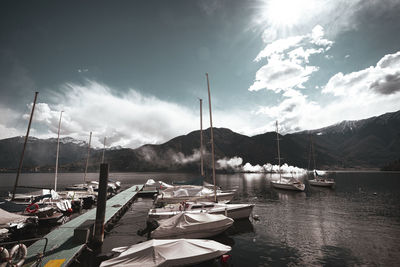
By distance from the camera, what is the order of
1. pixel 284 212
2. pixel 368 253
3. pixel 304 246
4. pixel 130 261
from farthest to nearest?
pixel 284 212, pixel 304 246, pixel 368 253, pixel 130 261

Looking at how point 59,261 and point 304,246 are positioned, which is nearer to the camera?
point 59,261

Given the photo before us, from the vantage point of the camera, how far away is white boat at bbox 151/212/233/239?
16.4m

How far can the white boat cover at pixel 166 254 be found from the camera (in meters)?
10.4

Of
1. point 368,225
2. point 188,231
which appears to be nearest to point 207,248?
point 188,231

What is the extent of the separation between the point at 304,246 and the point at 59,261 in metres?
19.9

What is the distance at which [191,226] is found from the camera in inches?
656

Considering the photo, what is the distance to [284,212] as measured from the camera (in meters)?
30.4

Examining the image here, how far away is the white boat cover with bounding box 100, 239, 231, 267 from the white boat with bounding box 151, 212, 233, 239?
4034 millimetres

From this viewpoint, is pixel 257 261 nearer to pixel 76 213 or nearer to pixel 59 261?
pixel 59 261

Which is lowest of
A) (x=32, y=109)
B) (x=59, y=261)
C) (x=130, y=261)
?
(x=59, y=261)

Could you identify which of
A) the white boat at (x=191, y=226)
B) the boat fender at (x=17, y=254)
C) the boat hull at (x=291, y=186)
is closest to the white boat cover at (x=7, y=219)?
the boat fender at (x=17, y=254)

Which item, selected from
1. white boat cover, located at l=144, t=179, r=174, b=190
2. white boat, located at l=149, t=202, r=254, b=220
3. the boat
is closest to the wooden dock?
the boat

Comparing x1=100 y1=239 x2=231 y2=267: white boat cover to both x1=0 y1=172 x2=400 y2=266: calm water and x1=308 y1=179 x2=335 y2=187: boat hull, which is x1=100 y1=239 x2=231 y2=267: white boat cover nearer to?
x1=0 y1=172 x2=400 y2=266: calm water

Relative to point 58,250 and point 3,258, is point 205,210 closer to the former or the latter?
point 58,250
